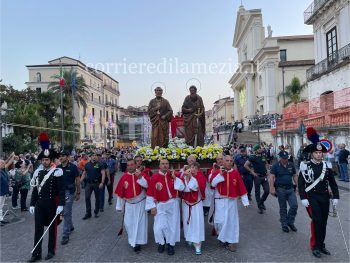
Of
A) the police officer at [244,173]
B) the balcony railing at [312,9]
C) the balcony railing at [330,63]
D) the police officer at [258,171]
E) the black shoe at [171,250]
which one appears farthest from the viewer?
the balcony railing at [312,9]

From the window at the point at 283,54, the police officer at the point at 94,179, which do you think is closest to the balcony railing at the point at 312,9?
the window at the point at 283,54

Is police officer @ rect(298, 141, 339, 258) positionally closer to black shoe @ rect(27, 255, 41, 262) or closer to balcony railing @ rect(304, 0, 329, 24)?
black shoe @ rect(27, 255, 41, 262)

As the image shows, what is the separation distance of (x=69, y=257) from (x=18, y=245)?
1.54 m

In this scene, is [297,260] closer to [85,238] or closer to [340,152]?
[85,238]

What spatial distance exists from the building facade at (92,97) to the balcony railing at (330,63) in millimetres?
27541

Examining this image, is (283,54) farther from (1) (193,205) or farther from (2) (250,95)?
(1) (193,205)

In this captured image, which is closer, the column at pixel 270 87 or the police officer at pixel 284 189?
the police officer at pixel 284 189

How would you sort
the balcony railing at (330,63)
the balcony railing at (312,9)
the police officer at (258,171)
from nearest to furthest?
the police officer at (258,171), the balcony railing at (330,63), the balcony railing at (312,9)

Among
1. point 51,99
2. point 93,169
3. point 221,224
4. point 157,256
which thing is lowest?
point 157,256

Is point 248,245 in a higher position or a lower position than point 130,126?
lower

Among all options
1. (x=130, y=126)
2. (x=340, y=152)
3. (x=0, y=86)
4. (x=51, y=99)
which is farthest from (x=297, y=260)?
(x=130, y=126)

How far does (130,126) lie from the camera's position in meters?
79.2

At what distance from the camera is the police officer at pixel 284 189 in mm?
7523

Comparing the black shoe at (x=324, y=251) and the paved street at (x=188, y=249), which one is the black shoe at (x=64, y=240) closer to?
the paved street at (x=188, y=249)
